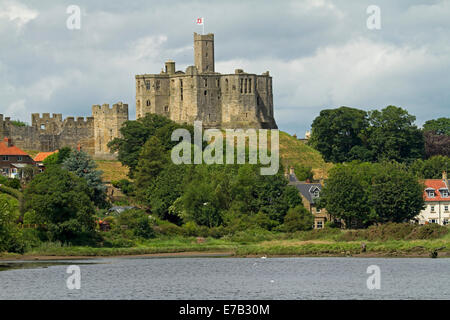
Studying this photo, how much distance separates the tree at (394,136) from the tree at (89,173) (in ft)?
159

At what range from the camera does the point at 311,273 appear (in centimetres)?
6500

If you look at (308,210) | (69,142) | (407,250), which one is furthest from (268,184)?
(69,142)

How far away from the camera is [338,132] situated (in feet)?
452

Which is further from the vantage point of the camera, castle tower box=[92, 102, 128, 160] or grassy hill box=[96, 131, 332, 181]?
castle tower box=[92, 102, 128, 160]

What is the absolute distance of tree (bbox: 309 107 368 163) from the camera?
13662cm

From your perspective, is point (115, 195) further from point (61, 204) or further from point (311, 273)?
point (311, 273)

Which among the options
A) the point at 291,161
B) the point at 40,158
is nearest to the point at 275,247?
the point at 291,161

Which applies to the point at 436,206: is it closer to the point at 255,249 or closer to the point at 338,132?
the point at 255,249

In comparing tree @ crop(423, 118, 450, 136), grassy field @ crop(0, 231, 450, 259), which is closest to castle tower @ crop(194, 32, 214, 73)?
tree @ crop(423, 118, 450, 136)

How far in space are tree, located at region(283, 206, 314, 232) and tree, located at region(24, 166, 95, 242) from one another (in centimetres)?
1681

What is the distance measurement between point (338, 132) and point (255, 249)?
197 feet

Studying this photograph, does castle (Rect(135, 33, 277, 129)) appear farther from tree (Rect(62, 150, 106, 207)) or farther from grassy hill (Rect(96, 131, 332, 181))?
tree (Rect(62, 150, 106, 207))

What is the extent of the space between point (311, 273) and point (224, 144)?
5180 cm

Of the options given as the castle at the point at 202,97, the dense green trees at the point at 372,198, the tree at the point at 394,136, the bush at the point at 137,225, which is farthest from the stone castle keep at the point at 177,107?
the bush at the point at 137,225
